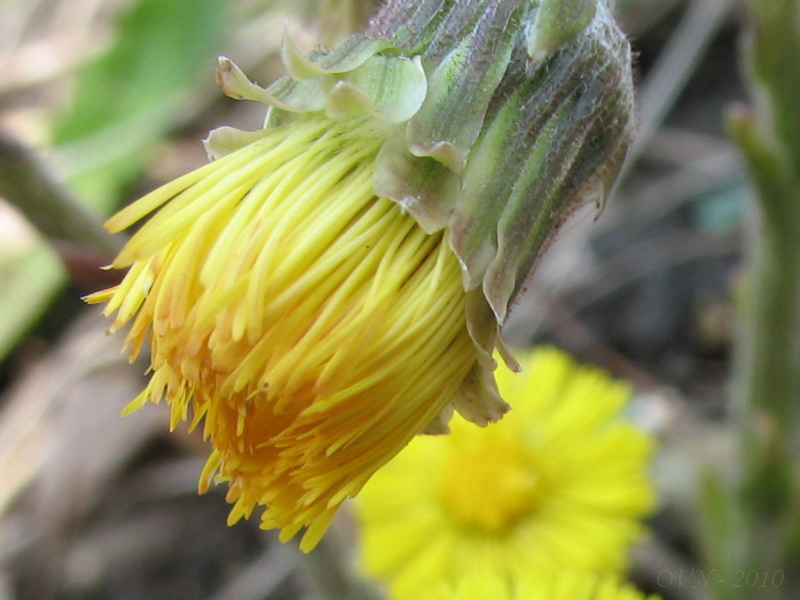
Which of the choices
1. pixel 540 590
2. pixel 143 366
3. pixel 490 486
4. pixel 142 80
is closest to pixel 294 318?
pixel 540 590

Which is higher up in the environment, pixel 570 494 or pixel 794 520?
pixel 570 494

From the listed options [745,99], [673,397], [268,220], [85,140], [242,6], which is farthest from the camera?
[242,6]

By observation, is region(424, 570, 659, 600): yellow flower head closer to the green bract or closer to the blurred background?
the green bract

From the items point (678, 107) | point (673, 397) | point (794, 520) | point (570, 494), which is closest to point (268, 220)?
point (570, 494)

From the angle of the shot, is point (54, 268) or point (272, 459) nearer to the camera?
point (272, 459)

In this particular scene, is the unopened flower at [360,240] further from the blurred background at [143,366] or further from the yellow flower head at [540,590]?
the blurred background at [143,366]

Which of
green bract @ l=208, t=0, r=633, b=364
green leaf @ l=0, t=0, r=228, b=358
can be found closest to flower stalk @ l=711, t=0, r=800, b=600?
green bract @ l=208, t=0, r=633, b=364

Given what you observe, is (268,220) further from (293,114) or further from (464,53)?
(464,53)
